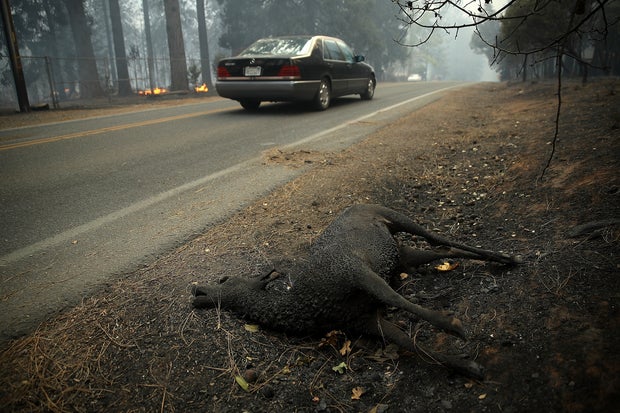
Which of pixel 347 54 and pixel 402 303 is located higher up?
pixel 347 54

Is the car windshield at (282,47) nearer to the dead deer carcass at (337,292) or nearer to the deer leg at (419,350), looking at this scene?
the dead deer carcass at (337,292)

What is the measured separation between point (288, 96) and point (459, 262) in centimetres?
762

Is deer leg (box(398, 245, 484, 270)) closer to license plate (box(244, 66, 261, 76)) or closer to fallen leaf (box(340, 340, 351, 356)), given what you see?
fallen leaf (box(340, 340, 351, 356))

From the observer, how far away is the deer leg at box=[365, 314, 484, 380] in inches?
74.0

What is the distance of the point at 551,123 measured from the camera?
648 centimetres

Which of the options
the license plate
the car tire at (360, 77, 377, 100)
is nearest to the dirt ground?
the license plate

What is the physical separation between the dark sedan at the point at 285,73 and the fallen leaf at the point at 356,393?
845 cm

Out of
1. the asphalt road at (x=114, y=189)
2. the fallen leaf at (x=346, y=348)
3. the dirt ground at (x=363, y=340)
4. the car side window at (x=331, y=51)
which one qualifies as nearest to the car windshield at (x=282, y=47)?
the car side window at (x=331, y=51)

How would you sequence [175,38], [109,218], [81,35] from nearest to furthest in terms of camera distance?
[109,218] → [175,38] → [81,35]

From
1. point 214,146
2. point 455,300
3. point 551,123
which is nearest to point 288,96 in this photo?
point 214,146

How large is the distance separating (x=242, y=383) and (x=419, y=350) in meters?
0.86

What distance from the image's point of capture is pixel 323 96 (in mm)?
10930

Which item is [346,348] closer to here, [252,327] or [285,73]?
[252,327]

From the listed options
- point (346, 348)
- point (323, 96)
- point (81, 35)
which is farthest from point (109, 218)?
point (81, 35)
